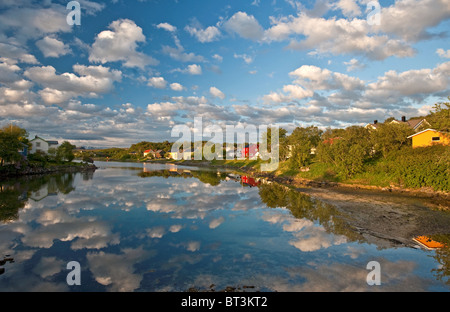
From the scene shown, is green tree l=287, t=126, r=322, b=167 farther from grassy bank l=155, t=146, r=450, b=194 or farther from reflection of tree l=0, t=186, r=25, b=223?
reflection of tree l=0, t=186, r=25, b=223

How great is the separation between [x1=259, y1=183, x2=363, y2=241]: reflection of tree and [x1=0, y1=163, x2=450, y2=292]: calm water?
0.27 feet

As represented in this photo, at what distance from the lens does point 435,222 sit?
16.3 metres

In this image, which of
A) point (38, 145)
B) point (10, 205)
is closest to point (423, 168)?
point (10, 205)

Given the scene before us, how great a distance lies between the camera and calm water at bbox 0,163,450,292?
27.9 ft

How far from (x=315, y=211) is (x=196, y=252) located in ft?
40.8

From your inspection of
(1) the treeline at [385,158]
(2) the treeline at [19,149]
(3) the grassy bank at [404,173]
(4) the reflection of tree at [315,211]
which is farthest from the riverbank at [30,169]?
(3) the grassy bank at [404,173]

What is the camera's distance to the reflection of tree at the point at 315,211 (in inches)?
581

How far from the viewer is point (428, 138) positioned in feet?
112

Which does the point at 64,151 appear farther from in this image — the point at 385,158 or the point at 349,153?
the point at 385,158

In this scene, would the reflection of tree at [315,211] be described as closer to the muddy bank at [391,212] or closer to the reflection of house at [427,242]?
the muddy bank at [391,212]

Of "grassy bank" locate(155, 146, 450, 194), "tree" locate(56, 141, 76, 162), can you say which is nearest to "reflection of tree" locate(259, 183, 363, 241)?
"grassy bank" locate(155, 146, 450, 194)

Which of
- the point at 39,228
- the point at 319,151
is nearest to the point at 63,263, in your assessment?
the point at 39,228

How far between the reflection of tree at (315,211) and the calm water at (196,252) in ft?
0.27
